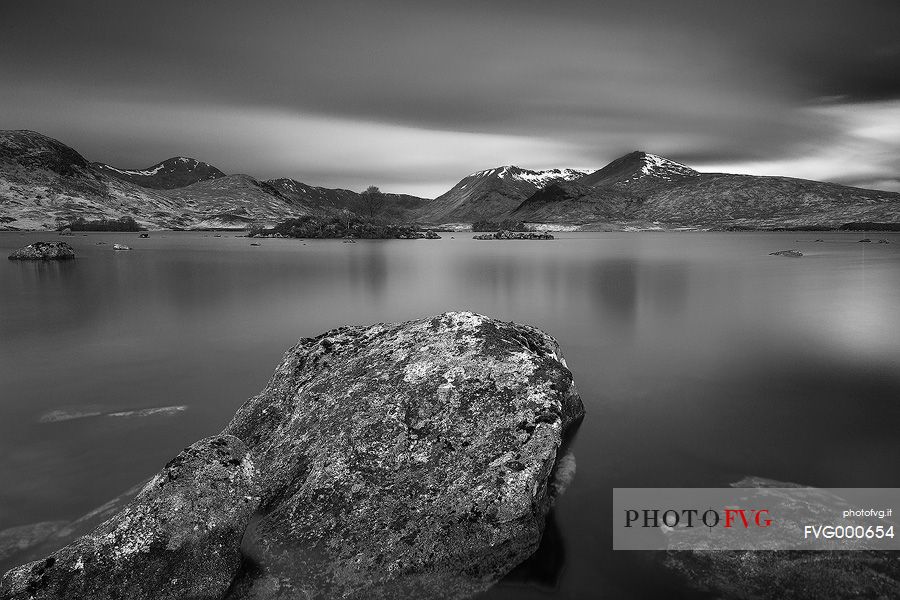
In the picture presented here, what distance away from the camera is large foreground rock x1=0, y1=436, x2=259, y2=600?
483 centimetres

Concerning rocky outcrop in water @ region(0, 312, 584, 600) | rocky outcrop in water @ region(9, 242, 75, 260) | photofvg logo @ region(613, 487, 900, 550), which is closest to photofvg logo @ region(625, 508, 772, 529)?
photofvg logo @ region(613, 487, 900, 550)

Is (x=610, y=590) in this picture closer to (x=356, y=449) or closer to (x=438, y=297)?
(x=356, y=449)

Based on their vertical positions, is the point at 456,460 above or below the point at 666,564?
above

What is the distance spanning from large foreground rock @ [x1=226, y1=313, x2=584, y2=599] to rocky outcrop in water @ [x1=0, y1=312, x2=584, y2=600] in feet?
0.06

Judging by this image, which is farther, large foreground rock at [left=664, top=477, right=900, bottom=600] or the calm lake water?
the calm lake water

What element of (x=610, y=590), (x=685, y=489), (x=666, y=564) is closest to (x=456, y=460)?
(x=610, y=590)

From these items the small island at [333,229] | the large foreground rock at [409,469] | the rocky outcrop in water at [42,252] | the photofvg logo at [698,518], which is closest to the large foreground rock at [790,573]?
the photofvg logo at [698,518]

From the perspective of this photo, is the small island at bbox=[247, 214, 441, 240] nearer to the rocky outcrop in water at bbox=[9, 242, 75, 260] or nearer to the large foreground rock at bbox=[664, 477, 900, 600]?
the rocky outcrop in water at bbox=[9, 242, 75, 260]

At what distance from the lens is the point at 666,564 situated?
6.04m

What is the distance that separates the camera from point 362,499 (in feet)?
19.9

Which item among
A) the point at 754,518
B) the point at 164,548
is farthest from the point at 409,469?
the point at 754,518

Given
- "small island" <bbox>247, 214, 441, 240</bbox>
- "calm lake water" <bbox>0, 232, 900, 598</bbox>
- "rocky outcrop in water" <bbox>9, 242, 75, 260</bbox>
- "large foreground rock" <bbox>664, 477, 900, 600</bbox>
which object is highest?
"small island" <bbox>247, 214, 441, 240</bbox>

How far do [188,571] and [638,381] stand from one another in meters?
11.0

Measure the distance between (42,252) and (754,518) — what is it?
219 feet
